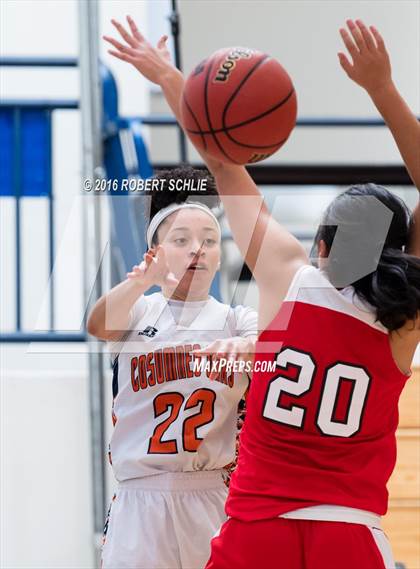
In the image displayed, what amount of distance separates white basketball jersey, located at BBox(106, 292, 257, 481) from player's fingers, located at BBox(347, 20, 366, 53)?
80 cm

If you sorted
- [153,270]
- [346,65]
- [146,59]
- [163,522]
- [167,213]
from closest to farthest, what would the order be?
1. [346,65]
2. [146,59]
3. [153,270]
4. [163,522]
5. [167,213]

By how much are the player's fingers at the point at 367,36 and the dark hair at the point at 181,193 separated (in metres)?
0.77

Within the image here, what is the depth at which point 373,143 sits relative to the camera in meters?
6.79

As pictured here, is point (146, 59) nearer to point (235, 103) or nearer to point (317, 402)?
point (235, 103)

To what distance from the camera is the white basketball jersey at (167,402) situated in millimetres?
2426

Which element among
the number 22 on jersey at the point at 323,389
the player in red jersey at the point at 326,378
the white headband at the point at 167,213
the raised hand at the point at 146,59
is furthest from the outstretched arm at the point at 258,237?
the white headband at the point at 167,213

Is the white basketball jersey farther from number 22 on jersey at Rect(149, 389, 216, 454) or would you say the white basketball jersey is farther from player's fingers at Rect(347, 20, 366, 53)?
player's fingers at Rect(347, 20, 366, 53)

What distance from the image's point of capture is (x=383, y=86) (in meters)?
2.00

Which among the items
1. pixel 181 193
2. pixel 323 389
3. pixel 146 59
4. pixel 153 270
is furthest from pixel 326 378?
pixel 181 193

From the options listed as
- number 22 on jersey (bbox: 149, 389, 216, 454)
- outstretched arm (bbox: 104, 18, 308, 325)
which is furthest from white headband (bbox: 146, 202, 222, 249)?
outstretched arm (bbox: 104, 18, 308, 325)

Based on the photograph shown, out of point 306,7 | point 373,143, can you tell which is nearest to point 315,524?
point 306,7

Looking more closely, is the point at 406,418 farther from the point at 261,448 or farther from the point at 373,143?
the point at 373,143

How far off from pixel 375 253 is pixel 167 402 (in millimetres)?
714

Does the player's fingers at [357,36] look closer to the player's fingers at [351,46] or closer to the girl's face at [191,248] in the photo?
the player's fingers at [351,46]
